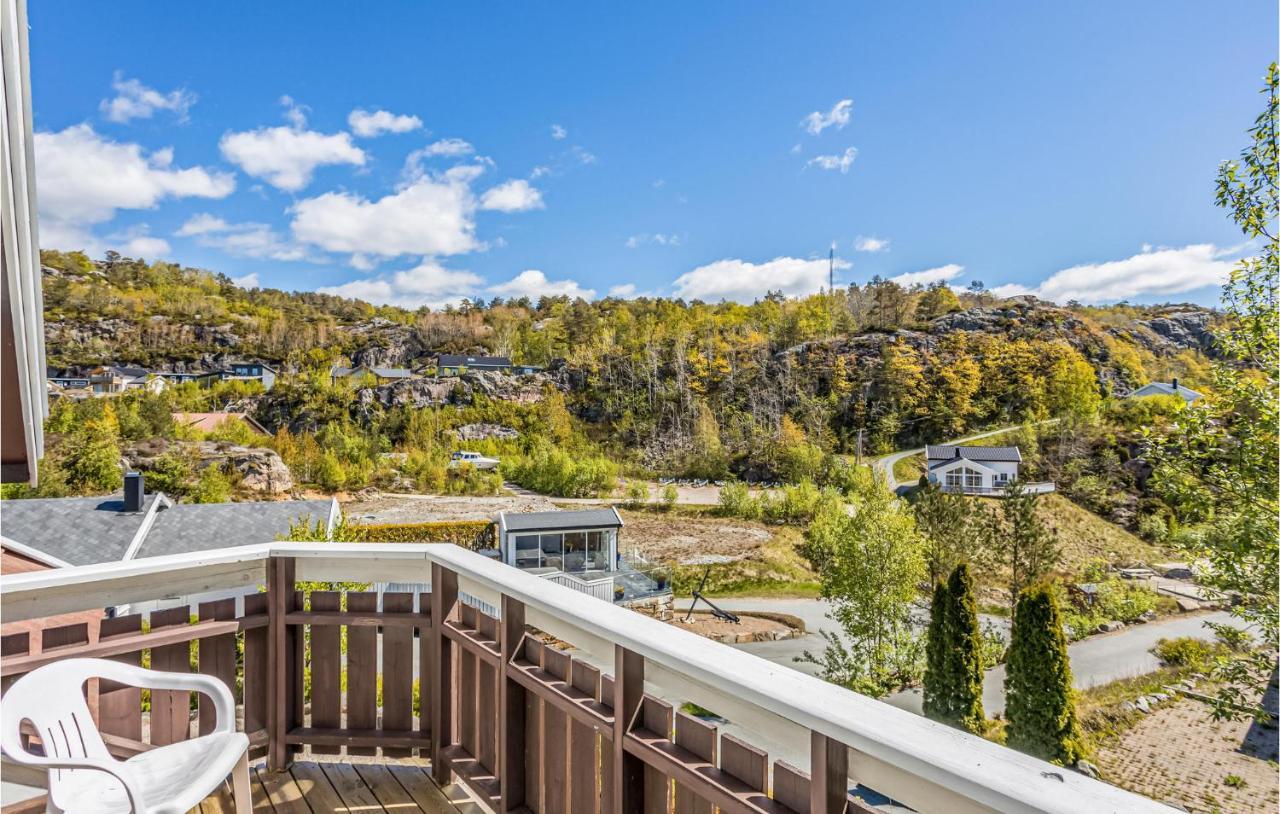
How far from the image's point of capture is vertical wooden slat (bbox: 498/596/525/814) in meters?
1.14

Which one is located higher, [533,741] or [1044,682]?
[533,741]

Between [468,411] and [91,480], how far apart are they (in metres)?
12.0

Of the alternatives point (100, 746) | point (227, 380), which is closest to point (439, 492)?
point (227, 380)

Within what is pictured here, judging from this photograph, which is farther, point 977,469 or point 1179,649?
point 977,469

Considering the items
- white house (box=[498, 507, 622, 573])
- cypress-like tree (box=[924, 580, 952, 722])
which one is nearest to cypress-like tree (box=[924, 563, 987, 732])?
cypress-like tree (box=[924, 580, 952, 722])

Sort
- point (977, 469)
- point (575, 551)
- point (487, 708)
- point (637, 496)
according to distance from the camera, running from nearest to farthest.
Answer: point (487, 708) < point (575, 551) < point (637, 496) < point (977, 469)

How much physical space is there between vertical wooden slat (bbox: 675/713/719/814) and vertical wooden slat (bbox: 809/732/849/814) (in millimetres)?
175

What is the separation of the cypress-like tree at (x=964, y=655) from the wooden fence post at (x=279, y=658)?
8224 mm

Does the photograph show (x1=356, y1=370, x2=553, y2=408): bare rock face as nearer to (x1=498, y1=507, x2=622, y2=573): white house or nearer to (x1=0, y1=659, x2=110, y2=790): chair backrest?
(x1=498, y1=507, x2=622, y2=573): white house

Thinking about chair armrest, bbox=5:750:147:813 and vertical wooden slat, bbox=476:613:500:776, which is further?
vertical wooden slat, bbox=476:613:500:776

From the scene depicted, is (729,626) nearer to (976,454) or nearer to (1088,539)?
(1088,539)

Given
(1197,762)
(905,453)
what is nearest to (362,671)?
(1197,762)

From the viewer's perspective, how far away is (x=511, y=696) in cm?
115

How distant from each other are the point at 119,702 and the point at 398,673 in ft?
1.72
